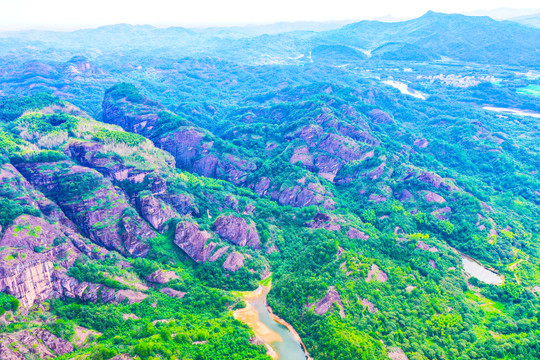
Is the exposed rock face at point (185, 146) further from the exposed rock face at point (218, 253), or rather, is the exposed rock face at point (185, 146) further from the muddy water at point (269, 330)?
the muddy water at point (269, 330)

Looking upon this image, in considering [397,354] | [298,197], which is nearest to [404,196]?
[298,197]

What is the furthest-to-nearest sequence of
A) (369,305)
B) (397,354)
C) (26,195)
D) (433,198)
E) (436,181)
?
(436,181)
(433,198)
(26,195)
(369,305)
(397,354)

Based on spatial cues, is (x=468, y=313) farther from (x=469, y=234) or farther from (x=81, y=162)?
(x=81, y=162)

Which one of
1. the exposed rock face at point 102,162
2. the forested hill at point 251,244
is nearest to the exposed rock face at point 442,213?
the forested hill at point 251,244

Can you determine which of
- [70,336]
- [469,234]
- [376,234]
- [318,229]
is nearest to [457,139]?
[469,234]

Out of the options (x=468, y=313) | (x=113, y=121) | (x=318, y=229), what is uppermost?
(x=113, y=121)

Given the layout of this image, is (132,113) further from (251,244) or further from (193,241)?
(251,244)

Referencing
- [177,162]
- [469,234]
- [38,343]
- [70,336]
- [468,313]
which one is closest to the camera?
[38,343]
